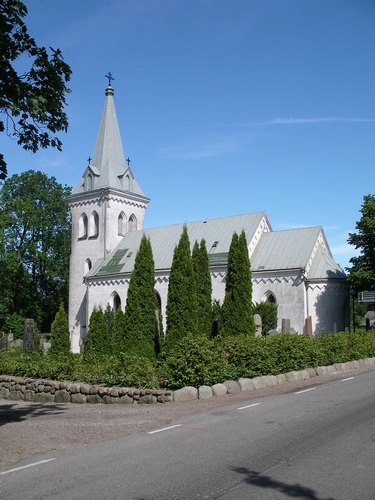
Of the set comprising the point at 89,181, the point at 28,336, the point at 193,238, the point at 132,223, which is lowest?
the point at 28,336

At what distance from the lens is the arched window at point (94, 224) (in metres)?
42.4

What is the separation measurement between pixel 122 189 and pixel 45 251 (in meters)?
13.9

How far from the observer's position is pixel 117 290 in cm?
3822

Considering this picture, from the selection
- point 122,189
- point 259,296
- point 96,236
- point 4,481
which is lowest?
point 4,481

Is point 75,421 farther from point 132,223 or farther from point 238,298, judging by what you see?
point 132,223

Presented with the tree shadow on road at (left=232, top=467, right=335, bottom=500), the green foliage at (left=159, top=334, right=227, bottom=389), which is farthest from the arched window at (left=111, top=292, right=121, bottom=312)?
the tree shadow on road at (left=232, top=467, right=335, bottom=500)

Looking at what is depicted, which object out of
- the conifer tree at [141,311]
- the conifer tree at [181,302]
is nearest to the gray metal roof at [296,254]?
the conifer tree at [181,302]

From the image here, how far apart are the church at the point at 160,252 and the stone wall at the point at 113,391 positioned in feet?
50.1

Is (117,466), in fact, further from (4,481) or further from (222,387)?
(222,387)

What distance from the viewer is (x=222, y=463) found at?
20.7ft

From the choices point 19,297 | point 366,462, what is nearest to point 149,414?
point 366,462

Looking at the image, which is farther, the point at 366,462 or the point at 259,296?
the point at 259,296

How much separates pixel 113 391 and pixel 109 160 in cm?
3272

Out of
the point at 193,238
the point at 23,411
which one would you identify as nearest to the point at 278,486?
the point at 23,411
